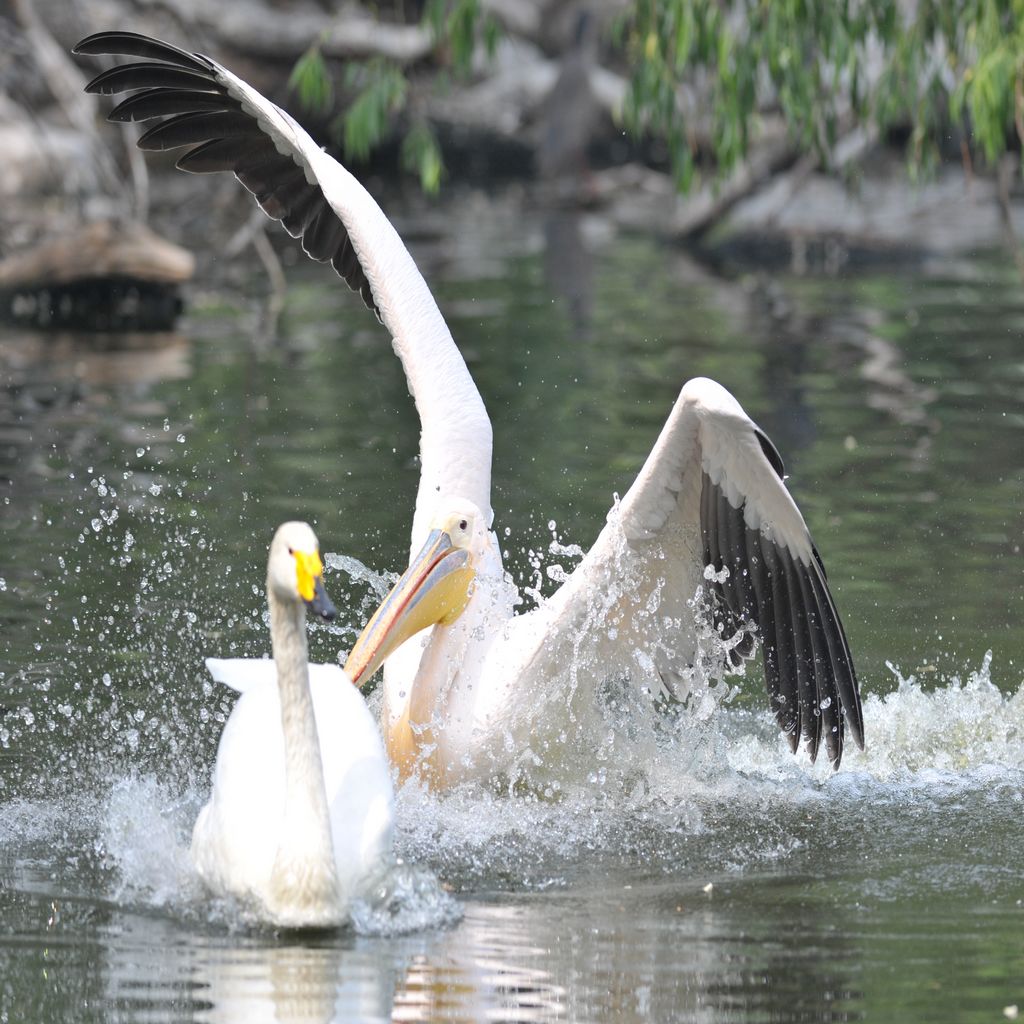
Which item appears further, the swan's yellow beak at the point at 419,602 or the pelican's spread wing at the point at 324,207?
the pelican's spread wing at the point at 324,207

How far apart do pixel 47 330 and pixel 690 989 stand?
448 inches

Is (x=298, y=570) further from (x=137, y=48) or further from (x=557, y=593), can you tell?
(x=137, y=48)

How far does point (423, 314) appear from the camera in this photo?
6711 millimetres

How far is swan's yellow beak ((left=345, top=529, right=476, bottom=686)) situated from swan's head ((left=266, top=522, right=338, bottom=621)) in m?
1.09

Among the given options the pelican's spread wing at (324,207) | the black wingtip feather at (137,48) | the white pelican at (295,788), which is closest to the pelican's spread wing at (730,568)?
the pelican's spread wing at (324,207)

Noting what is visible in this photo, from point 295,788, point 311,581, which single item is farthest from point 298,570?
point 295,788

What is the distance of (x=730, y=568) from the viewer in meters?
5.97

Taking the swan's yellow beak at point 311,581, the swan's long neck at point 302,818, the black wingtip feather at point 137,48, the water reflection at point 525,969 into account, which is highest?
the black wingtip feather at point 137,48

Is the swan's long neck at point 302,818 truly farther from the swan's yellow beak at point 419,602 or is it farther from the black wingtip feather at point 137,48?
the black wingtip feather at point 137,48

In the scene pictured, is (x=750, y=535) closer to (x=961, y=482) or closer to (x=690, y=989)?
(x=690, y=989)

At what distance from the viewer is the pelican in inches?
225

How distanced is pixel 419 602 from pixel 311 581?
1.49m

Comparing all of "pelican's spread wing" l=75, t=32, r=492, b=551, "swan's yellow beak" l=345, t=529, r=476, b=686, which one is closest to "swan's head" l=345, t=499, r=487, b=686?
"swan's yellow beak" l=345, t=529, r=476, b=686

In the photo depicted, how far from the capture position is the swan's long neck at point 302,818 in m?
4.55
